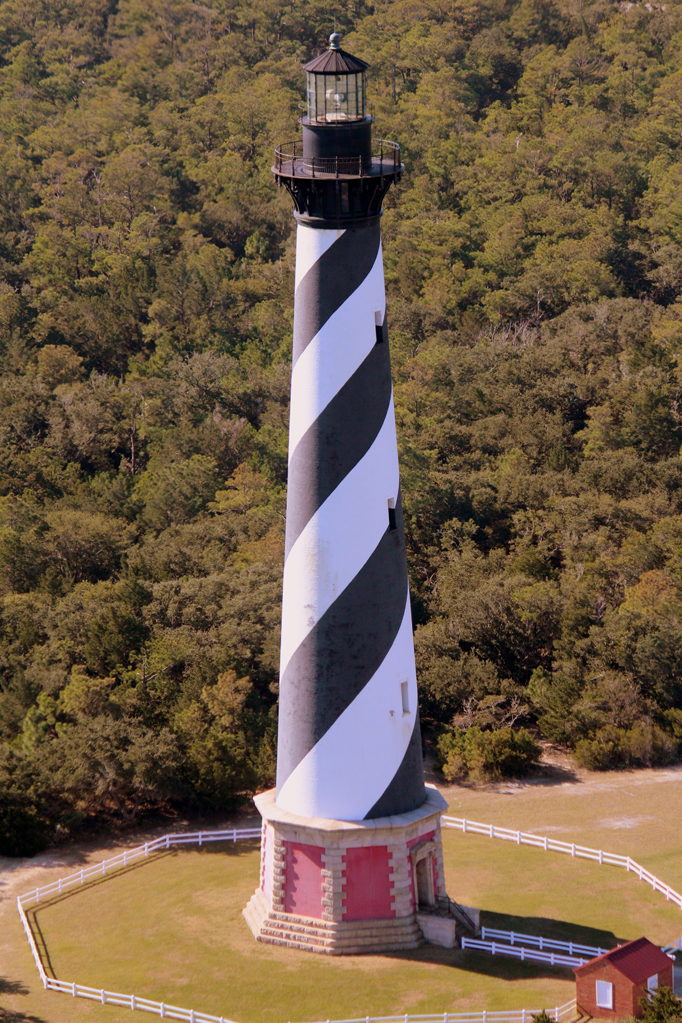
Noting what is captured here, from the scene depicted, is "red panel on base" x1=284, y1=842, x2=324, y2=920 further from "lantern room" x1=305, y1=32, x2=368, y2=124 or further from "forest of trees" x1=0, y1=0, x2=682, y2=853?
"lantern room" x1=305, y1=32, x2=368, y2=124

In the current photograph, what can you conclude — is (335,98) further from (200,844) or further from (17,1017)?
(200,844)

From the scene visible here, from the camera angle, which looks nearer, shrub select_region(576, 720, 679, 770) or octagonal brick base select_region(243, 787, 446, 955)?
octagonal brick base select_region(243, 787, 446, 955)

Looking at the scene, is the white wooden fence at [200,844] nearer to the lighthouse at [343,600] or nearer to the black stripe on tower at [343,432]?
the lighthouse at [343,600]

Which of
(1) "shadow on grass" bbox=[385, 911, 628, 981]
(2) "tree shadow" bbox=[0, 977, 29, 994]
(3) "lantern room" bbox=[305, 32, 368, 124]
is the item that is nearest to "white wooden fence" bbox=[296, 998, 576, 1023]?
(1) "shadow on grass" bbox=[385, 911, 628, 981]

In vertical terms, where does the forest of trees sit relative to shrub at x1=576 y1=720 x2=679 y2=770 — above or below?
above

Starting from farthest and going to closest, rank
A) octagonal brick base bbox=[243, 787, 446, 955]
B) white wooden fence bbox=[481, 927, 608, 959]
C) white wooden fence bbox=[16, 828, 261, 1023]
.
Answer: white wooden fence bbox=[481, 927, 608, 959] → octagonal brick base bbox=[243, 787, 446, 955] → white wooden fence bbox=[16, 828, 261, 1023]

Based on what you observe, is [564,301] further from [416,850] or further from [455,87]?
[416,850]

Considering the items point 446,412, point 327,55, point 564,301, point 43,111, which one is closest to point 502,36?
point 43,111
